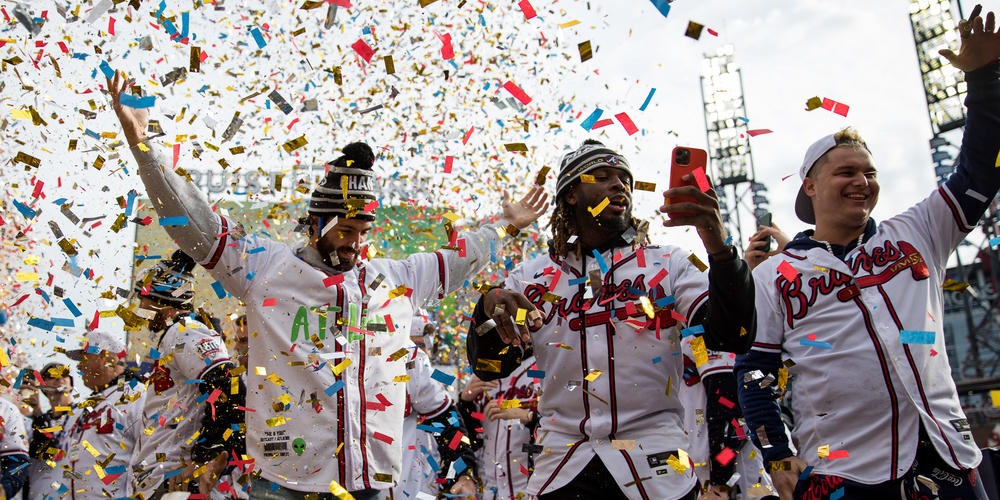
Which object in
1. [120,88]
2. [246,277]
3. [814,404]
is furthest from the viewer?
[246,277]

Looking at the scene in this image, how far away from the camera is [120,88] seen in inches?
132

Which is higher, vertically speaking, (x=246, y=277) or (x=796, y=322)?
(x=246, y=277)

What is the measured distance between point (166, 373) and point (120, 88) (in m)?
2.24

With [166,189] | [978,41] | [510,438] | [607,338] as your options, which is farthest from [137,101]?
[510,438]

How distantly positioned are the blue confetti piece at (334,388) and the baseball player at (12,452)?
471cm

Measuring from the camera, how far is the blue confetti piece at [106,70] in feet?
11.5

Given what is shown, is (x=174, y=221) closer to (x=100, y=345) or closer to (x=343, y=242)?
(x=343, y=242)

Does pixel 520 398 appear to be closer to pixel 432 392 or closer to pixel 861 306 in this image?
pixel 432 392

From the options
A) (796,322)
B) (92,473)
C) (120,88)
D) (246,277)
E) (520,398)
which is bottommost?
(92,473)

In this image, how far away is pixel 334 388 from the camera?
134 inches

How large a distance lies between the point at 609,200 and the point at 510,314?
0.93m

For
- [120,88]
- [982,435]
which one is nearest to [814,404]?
[120,88]

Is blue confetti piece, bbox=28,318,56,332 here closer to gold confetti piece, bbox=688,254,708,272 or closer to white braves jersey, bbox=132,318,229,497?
white braves jersey, bbox=132,318,229,497

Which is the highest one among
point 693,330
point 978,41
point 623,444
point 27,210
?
point 978,41
